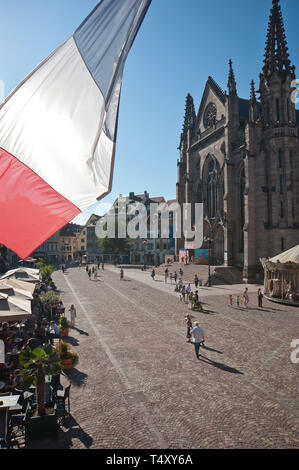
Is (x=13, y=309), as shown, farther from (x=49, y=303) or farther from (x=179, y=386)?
(x=49, y=303)

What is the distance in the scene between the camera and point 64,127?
11.1 ft

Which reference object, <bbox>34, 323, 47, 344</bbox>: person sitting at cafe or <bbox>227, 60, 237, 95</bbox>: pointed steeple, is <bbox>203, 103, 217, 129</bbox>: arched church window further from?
<bbox>34, 323, 47, 344</bbox>: person sitting at cafe

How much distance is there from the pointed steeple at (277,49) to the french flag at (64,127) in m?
39.2

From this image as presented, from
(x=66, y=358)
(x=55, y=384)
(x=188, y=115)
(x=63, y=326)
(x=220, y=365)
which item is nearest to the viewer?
(x=55, y=384)

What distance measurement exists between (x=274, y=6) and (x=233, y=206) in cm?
2656

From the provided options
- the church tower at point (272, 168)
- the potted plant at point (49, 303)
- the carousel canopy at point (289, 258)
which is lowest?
the potted plant at point (49, 303)

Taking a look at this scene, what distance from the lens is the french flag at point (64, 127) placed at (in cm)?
335

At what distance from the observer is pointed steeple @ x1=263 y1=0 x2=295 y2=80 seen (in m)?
35.2

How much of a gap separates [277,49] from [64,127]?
4332cm

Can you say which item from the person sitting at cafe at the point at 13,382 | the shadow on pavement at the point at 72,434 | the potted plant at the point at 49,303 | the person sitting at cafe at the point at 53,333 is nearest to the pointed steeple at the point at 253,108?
the potted plant at the point at 49,303

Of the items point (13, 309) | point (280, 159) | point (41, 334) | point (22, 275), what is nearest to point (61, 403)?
point (13, 309)

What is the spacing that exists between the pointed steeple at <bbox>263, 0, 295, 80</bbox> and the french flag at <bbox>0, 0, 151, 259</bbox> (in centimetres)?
3924

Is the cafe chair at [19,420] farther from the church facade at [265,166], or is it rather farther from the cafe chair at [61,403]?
the church facade at [265,166]

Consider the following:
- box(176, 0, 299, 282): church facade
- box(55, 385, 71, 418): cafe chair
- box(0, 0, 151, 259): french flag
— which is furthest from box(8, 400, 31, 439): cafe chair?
box(176, 0, 299, 282): church facade
